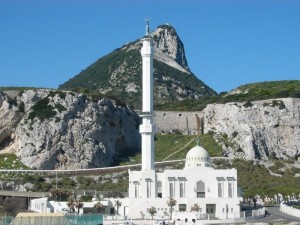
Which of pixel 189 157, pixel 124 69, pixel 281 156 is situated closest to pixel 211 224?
pixel 189 157

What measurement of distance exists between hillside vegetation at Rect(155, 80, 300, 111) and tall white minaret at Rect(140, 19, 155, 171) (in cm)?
4739

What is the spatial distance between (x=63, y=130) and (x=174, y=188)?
31025 millimetres

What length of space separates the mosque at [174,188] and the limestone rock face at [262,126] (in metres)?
34.9

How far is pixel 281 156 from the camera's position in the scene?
394 feet

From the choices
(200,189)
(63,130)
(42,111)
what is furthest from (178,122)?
(200,189)

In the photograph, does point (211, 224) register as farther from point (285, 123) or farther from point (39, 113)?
point (285, 123)

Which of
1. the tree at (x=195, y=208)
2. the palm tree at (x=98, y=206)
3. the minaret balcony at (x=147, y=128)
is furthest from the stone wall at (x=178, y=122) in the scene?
the palm tree at (x=98, y=206)

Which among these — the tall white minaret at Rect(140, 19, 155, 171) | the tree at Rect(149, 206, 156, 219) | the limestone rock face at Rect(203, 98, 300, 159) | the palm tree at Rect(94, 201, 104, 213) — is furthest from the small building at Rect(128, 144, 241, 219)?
the limestone rock face at Rect(203, 98, 300, 159)

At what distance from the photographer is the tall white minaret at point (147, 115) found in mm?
83938

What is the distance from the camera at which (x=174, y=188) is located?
81312mm

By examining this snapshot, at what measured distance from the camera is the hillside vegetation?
135625 millimetres

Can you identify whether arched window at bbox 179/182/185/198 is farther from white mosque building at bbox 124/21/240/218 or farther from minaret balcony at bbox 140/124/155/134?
minaret balcony at bbox 140/124/155/134

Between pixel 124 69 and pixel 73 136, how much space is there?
3112 inches

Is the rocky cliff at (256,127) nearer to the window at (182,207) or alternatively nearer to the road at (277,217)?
the road at (277,217)
